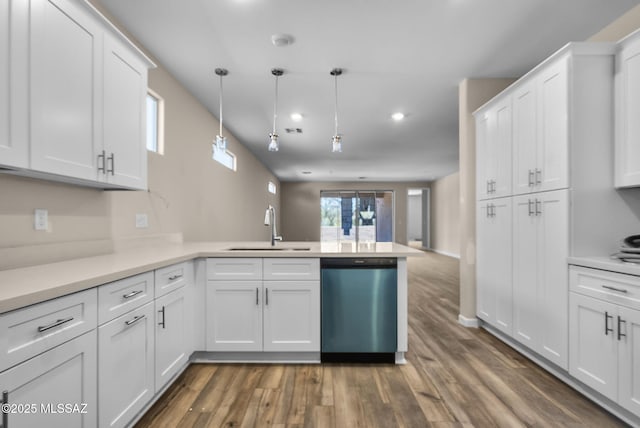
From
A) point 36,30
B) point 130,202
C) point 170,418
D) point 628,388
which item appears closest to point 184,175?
point 130,202

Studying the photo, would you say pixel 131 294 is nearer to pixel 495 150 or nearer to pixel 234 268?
pixel 234 268

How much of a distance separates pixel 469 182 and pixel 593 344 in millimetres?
1896

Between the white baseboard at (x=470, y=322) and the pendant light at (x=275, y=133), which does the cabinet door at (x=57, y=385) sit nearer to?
the pendant light at (x=275, y=133)

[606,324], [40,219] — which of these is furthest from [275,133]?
[606,324]

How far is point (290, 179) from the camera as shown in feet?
36.7

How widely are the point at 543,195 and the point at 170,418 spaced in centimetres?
286

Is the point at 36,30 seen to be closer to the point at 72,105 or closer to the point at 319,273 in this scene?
the point at 72,105

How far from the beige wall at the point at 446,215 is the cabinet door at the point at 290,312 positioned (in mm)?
8121

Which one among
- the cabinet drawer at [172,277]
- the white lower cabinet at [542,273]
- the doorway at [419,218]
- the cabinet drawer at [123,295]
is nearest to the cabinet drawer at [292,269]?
the cabinet drawer at [172,277]

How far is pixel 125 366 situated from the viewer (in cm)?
154

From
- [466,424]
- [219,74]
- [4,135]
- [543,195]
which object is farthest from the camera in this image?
[219,74]

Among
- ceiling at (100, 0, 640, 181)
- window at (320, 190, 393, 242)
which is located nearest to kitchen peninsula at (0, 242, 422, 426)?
ceiling at (100, 0, 640, 181)

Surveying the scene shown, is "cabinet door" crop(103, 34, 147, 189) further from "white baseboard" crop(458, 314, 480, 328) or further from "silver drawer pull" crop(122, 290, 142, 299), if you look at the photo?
"white baseboard" crop(458, 314, 480, 328)

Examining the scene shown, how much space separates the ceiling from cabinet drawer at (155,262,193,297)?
72.4 inches
